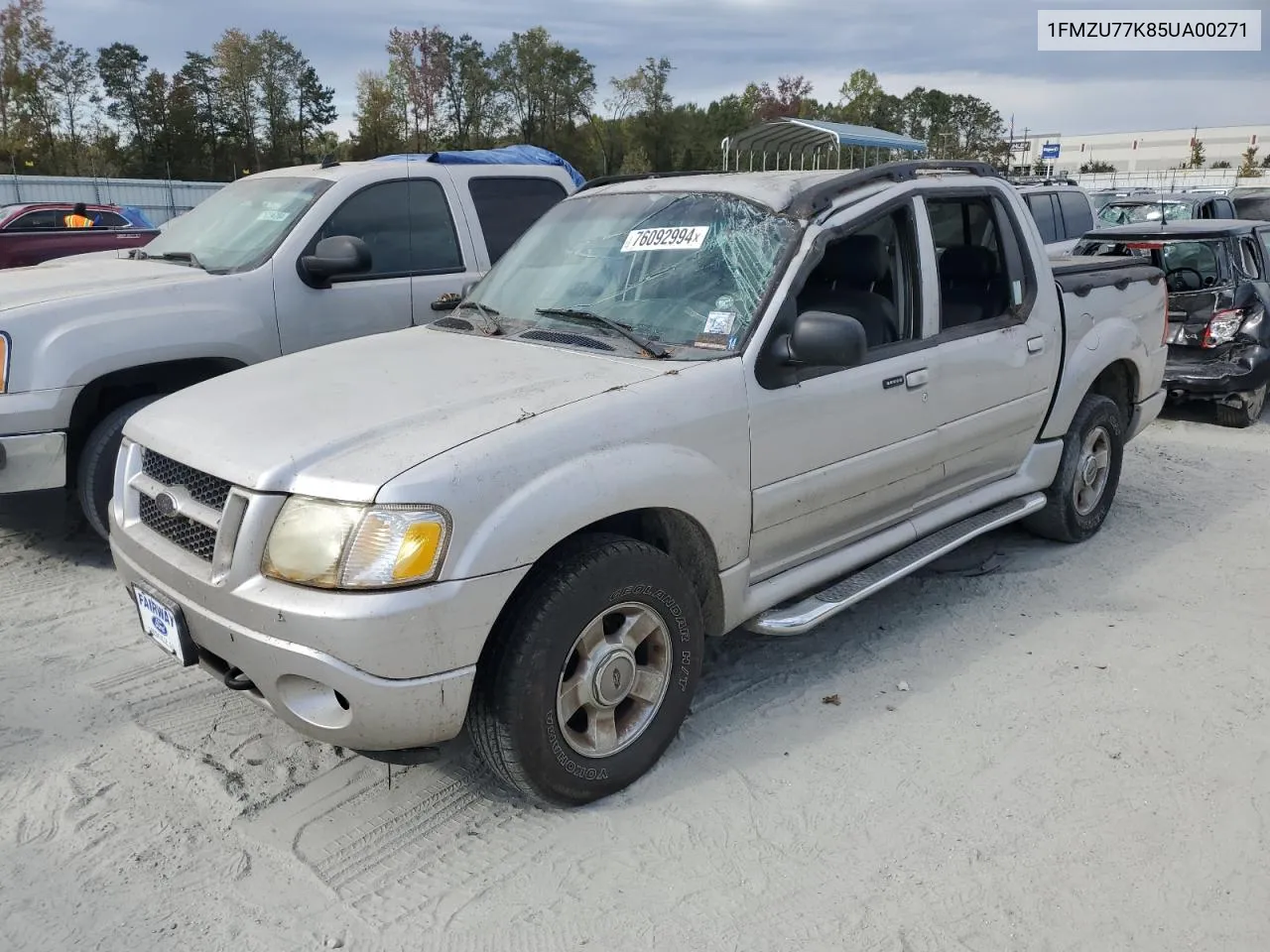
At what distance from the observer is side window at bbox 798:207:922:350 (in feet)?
13.3

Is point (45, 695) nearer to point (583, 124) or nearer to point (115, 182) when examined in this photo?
point (115, 182)

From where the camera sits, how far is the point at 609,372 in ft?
10.6

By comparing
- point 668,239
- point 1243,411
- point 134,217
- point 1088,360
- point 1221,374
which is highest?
point 134,217

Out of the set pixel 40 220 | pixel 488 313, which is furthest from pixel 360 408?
pixel 40 220

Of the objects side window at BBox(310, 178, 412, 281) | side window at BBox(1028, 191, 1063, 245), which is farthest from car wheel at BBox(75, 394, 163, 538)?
side window at BBox(1028, 191, 1063, 245)

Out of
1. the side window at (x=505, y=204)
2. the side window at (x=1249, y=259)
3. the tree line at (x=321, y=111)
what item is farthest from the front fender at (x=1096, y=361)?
the tree line at (x=321, y=111)

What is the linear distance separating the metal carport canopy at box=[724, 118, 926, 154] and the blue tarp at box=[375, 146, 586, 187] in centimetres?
1673

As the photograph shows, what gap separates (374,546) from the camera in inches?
101

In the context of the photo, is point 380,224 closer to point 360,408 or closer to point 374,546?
point 360,408

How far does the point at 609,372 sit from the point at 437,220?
3.40 m

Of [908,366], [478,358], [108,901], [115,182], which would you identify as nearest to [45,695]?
[108,901]

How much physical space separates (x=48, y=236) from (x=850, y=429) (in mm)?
13261

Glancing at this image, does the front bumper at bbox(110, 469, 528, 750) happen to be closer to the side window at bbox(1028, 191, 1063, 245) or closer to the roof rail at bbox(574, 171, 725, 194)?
the roof rail at bbox(574, 171, 725, 194)

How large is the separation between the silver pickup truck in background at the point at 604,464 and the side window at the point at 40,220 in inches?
480
